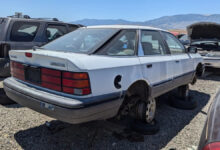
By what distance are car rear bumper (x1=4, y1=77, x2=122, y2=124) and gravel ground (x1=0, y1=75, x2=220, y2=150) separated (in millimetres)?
610

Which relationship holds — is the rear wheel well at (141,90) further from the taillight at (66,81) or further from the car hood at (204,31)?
the car hood at (204,31)

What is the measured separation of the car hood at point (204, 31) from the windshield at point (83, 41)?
6308mm

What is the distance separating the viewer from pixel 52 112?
2.45 metres

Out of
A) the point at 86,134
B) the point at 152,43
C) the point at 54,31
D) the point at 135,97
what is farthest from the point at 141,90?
the point at 54,31

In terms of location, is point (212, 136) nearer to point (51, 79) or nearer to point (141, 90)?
point (141, 90)

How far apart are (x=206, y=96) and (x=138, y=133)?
3.25 m

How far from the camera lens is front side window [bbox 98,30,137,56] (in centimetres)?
280

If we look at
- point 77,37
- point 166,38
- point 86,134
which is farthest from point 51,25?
point 86,134

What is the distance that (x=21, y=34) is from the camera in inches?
217

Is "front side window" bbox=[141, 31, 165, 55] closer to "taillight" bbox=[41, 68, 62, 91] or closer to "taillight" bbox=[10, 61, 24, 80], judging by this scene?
"taillight" bbox=[41, 68, 62, 91]

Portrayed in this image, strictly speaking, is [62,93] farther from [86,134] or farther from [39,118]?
[39,118]

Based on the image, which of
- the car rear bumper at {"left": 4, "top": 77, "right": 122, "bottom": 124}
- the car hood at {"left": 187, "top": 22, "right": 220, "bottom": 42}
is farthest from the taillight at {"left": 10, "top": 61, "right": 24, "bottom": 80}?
the car hood at {"left": 187, "top": 22, "right": 220, "bottom": 42}

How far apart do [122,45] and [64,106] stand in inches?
50.8

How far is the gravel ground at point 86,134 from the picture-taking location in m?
2.95
